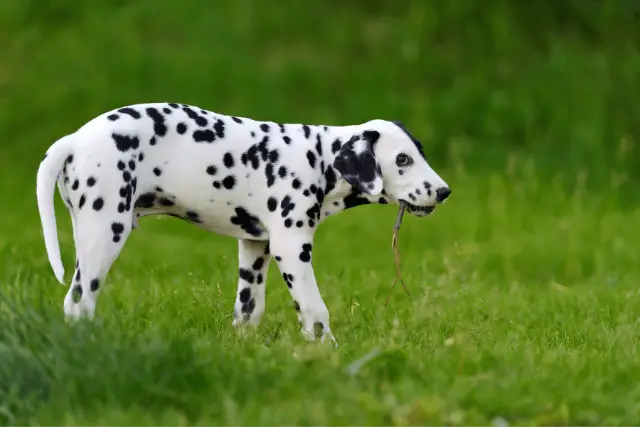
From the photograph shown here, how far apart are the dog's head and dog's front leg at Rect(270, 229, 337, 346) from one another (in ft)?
1.42

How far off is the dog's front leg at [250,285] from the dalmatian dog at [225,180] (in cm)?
33

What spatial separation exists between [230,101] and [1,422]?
7.72 m

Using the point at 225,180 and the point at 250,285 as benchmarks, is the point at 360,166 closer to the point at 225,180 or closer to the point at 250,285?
the point at 225,180

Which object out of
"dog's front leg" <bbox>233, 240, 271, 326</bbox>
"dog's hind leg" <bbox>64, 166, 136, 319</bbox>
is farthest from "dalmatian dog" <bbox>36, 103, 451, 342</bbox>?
"dog's front leg" <bbox>233, 240, 271, 326</bbox>

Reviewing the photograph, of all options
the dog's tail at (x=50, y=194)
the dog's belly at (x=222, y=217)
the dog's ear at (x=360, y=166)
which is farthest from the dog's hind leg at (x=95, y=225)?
the dog's ear at (x=360, y=166)

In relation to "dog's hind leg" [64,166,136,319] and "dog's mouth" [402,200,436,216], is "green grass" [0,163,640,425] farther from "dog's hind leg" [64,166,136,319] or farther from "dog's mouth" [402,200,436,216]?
"dog's mouth" [402,200,436,216]

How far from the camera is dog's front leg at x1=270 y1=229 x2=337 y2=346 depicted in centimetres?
622

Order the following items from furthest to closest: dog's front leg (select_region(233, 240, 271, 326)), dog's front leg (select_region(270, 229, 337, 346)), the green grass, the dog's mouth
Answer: dog's front leg (select_region(233, 240, 271, 326)) < the dog's mouth < dog's front leg (select_region(270, 229, 337, 346)) < the green grass

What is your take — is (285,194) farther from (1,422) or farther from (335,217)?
(335,217)

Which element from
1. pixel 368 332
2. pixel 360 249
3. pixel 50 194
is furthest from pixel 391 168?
pixel 360 249

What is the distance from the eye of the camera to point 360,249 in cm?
998

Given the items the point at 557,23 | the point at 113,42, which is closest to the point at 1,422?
the point at 113,42

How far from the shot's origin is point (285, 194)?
20.5ft

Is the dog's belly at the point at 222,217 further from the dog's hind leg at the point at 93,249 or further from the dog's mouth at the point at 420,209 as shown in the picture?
the dog's mouth at the point at 420,209
